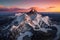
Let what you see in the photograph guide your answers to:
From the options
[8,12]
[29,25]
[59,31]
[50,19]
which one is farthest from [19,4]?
[59,31]

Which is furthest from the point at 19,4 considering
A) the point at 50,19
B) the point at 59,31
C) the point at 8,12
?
the point at 59,31

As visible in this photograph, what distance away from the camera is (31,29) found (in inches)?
47.8

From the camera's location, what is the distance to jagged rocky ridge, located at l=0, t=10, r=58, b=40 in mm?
1204

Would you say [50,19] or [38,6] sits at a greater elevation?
[38,6]

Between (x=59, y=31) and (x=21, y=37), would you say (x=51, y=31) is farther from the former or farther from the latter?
(x=21, y=37)

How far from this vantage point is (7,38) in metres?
A: 1.22

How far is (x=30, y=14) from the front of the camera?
4.02 feet

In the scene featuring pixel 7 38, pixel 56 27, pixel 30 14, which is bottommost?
pixel 7 38

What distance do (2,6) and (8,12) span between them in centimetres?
9

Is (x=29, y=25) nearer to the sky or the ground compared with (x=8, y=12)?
nearer to the ground

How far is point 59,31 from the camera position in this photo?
1210 millimetres

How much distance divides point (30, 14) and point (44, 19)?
5.9 inches

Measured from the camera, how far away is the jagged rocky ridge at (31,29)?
1.20 metres

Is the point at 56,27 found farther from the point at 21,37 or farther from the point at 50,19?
the point at 21,37
